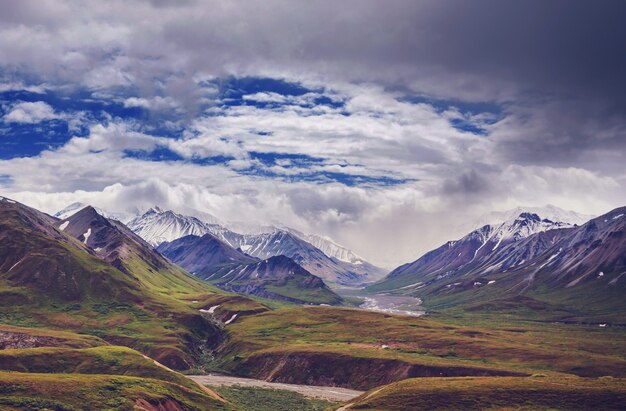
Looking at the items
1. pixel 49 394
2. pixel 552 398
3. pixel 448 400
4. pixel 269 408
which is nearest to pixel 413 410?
pixel 448 400

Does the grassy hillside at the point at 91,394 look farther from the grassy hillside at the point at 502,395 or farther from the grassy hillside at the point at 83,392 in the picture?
the grassy hillside at the point at 502,395

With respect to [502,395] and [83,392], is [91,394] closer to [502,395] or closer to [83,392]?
[83,392]

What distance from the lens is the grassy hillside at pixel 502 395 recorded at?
14812 centimetres

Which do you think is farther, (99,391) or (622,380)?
(622,380)

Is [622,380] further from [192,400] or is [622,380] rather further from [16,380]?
[16,380]

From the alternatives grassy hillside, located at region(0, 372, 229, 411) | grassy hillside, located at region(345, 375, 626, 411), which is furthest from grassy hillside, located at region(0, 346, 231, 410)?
grassy hillside, located at region(345, 375, 626, 411)

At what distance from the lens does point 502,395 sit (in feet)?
510

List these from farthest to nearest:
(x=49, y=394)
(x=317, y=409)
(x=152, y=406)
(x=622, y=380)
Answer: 1. (x=317, y=409)
2. (x=622, y=380)
3. (x=152, y=406)
4. (x=49, y=394)

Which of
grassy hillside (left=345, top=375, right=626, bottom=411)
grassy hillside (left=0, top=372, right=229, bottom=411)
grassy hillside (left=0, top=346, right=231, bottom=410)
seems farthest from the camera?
grassy hillside (left=345, top=375, right=626, bottom=411)

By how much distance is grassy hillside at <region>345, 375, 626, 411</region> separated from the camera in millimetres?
148125

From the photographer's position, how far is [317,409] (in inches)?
7534

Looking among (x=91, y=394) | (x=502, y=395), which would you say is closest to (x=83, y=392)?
(x=91, y=394)

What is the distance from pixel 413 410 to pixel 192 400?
6230 centimetres

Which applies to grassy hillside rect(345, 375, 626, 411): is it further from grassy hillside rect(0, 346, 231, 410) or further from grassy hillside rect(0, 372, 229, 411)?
grassy hillside rect(0, 372, 229, 411)
